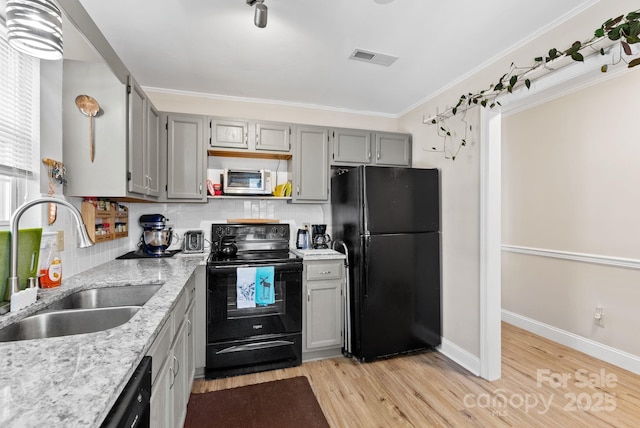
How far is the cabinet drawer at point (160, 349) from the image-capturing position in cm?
114

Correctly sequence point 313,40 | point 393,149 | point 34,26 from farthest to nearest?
point 393,149 < point 313,40 < point 34,26

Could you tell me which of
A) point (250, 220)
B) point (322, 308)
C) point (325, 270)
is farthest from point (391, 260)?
point (250, 220)

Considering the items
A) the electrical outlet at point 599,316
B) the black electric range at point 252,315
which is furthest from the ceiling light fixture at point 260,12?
the electrical outlet at point 599,316

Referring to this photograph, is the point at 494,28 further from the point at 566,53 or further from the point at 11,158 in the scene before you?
the point at 11,158

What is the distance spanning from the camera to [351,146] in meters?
3.24

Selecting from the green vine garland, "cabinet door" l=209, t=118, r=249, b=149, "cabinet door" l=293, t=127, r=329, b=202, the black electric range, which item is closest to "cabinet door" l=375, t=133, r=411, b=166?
the green vine garland

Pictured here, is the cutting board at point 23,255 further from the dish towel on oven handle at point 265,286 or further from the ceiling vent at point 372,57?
the ceiling vent at point 372,57

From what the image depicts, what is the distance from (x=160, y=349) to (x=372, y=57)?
2387 millimetres

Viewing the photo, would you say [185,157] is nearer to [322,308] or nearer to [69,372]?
[322,308]

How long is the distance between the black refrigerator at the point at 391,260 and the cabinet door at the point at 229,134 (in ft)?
3.61

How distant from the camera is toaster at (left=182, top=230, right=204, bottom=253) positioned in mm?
2939

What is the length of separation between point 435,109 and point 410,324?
7.06 ft

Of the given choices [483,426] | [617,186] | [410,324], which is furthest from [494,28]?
[483,426]

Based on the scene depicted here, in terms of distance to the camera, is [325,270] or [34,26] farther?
[325,270]
